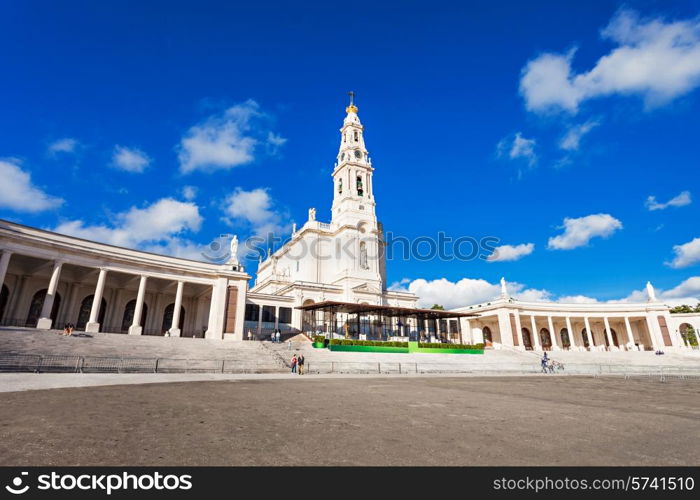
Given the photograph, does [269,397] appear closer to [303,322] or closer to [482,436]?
[482,436]

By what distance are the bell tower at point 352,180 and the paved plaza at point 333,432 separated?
47.9 meters

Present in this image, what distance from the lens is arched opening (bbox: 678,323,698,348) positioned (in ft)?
197

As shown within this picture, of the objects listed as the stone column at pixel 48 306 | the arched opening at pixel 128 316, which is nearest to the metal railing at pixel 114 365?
the stone column at pixel 48 306

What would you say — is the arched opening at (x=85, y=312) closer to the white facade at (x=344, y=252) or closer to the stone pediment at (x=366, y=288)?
the white facade at (x=344, y=252)

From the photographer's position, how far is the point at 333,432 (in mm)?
6227

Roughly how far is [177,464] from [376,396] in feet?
28.0

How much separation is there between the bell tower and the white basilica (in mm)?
195

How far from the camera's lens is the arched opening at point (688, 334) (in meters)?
60.0

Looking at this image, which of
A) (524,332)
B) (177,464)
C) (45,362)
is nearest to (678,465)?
(177,464)

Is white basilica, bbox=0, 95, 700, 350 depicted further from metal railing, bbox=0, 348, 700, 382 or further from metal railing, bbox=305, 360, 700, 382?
metal railing, bbox=0, 348, 700, 382

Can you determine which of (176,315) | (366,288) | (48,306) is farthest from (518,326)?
(48,306)

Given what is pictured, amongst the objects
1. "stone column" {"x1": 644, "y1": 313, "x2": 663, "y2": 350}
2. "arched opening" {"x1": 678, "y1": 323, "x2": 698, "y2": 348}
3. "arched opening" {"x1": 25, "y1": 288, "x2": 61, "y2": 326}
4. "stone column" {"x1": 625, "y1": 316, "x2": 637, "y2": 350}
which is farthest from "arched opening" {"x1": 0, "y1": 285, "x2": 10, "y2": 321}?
"arched opening" {"x1": 678, "y1": 323, "x2": 698, "y2": 348}

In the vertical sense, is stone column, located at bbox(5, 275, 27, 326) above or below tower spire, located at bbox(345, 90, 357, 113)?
below
